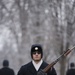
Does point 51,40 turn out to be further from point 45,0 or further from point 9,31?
point 9,31

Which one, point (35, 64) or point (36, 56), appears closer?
point (36, 56)

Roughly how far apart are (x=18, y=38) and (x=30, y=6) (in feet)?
17.7

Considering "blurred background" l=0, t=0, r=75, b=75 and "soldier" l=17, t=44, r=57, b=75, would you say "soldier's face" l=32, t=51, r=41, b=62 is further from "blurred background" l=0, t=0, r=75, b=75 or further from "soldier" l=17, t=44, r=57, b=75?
"blurred background" l=0, t=0, r=75, b=75

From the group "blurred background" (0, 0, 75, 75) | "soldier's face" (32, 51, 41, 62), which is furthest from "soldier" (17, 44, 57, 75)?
"blurred background" (0, 0, 75, 75)

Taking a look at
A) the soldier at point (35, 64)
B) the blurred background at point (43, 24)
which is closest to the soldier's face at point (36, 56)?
the soldier at point (35, 64)

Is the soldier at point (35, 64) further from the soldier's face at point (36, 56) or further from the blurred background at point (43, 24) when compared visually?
the blurred background at point (43, 24)

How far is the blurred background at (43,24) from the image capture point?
811 inches

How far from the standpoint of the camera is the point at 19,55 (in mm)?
35781

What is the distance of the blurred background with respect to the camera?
20.6 meters

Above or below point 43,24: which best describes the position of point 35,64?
below

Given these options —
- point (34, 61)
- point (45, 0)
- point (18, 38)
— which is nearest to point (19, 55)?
point (18, 38)

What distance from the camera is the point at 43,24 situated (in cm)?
2498

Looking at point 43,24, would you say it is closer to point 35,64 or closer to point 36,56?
point 35,64

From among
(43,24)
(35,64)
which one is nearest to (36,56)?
(35,64)
